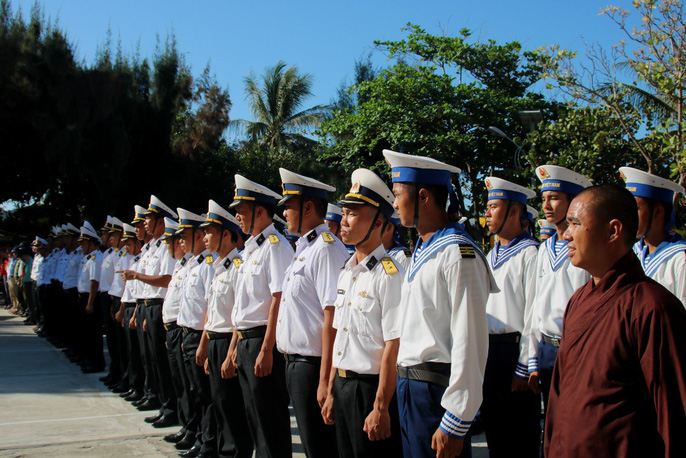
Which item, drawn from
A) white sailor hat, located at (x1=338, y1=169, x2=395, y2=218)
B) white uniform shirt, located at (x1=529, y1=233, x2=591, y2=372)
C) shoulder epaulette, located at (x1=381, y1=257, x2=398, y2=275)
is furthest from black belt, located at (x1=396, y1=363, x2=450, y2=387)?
white uniform shirt, located at (x1=529, y1=233, x2=591, y2=372)

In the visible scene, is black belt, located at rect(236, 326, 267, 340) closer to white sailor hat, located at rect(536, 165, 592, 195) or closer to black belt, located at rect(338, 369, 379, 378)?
black belt, located at rect(338, 369, 379, 378)

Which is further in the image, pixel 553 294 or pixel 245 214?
pixel 245 214

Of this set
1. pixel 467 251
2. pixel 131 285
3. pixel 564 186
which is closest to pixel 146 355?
pixel 131 285

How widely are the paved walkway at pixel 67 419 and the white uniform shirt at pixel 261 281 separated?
5.71 ft

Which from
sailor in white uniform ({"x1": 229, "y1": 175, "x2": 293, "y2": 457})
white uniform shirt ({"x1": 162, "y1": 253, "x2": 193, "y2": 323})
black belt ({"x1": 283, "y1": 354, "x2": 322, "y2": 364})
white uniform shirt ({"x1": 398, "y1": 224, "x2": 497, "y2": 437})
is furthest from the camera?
white uniform shirt ({"x1": 162, "y1": 253, "x2": 193, "y2": 323})

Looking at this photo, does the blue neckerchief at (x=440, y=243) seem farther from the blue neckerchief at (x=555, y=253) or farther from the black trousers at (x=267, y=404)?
the black trousers at (x=267, y=404)

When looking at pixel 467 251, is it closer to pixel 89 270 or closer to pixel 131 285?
pixel 131 285

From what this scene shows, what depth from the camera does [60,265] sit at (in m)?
13.3

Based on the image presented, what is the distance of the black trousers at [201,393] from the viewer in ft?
18.4

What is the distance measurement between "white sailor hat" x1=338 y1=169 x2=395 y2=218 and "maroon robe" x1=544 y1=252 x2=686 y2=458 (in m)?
1.60

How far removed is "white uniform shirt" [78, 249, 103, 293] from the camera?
1023cm

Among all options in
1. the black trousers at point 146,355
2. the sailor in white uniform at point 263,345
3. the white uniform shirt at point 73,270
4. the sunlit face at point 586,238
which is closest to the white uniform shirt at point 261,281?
the sailor in white uniform at point 263,345

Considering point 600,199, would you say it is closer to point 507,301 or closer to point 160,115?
point 507,301

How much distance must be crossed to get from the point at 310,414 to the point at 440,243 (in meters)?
1.67
